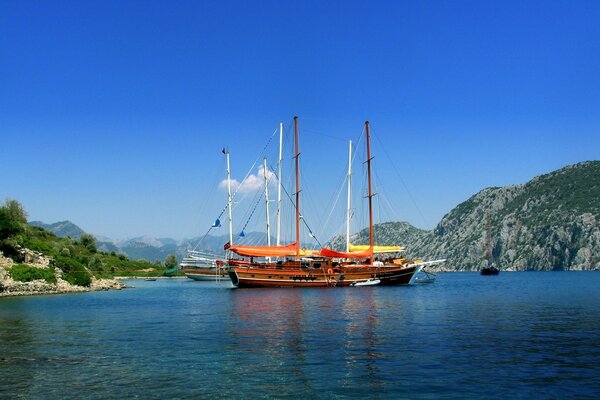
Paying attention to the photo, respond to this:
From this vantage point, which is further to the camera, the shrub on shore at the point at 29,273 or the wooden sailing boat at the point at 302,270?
the wooden sailing boat at the point at 302,270

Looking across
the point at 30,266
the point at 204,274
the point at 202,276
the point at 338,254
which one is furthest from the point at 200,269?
the point at 30,266

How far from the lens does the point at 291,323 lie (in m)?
39.8

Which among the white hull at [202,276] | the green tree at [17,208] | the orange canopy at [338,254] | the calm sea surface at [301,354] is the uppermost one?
the green tree at [17,208]

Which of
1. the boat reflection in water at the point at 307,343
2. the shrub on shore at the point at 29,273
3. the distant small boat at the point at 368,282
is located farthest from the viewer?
the distant small boat at the point at 368,282

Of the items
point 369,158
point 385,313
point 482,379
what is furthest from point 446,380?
point 369,158

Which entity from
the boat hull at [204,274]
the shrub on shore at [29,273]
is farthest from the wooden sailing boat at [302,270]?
the boat hull at [204,274]

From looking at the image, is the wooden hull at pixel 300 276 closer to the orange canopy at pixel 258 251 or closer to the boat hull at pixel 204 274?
the orange canopy at pixel 258 251

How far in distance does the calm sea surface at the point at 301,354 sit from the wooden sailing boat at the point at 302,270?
3834 centimetres

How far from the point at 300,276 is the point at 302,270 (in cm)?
105

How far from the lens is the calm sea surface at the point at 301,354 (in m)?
19.6

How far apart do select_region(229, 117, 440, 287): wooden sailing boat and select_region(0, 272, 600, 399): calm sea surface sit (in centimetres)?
3834

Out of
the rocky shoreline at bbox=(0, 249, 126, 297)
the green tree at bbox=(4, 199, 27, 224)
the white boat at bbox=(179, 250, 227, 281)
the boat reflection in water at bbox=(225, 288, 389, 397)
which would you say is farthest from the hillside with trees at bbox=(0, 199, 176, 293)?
the white boat at bbox=(179, 250, 227, 281)

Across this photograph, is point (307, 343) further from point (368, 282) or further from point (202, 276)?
point (202, 276)

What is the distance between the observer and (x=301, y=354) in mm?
26609
